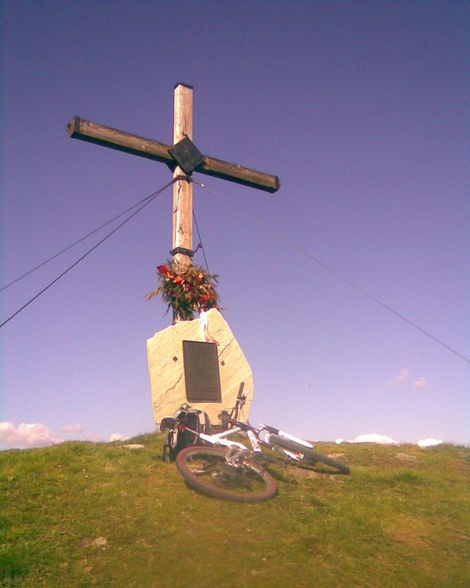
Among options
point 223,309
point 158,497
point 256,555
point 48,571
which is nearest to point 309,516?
point 256,555

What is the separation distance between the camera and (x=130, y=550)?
5270 millimetres

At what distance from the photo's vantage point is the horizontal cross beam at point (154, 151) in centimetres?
1058

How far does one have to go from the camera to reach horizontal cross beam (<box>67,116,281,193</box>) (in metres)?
10.6

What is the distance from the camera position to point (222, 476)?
7.13m

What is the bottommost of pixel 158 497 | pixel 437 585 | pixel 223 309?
pixel 437 585

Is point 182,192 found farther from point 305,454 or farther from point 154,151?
point 305,454

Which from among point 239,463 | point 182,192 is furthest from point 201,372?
point 182,192

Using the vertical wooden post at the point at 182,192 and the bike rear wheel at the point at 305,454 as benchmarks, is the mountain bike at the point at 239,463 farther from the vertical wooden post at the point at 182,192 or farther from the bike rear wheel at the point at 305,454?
the vertical wooden post at the point at 182,192

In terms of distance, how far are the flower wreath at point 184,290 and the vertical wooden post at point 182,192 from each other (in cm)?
33

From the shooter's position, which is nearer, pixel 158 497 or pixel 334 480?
pixel 158 497

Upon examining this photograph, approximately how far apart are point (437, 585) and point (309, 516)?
70.8 inches

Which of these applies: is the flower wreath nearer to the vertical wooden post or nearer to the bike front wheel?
the vertical wooden post

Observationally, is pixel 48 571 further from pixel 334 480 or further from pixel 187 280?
pixel 187 280

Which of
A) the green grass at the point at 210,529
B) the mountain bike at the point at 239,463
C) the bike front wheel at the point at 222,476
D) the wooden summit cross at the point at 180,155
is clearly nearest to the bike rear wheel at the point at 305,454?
the mountain bike at the point at 239,463
